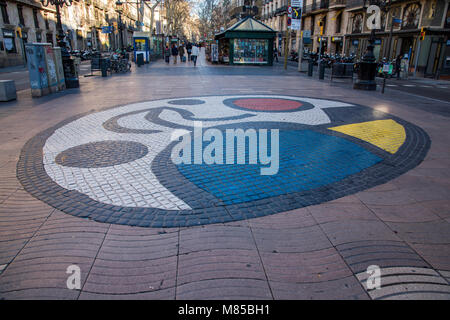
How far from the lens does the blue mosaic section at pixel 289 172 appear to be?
452 centimetres

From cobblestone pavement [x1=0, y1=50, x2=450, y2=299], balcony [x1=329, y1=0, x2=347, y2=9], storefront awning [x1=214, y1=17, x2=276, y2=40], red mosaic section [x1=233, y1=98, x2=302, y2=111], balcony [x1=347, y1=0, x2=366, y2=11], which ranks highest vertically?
balcony [x1=329, y1=0, x2=347, y2=9]

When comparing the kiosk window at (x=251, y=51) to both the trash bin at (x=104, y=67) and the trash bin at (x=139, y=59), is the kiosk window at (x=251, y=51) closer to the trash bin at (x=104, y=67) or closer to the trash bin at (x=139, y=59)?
the trash bin at (x=139, y=59)

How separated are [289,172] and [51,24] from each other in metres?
48.0

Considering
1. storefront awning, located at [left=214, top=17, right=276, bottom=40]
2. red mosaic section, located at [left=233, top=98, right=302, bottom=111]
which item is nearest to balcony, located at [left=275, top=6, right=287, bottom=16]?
storefront awning, located at [left=214, top=17, right=276, bottom=40]

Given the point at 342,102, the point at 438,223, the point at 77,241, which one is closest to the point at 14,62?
the point at 342,102

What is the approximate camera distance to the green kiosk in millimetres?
29125

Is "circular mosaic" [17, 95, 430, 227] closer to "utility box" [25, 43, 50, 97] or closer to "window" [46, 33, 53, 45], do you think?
"utility box" [25, 43, 50, 97]

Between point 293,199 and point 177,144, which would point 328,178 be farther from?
point 177,144

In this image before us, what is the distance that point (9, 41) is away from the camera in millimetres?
31438

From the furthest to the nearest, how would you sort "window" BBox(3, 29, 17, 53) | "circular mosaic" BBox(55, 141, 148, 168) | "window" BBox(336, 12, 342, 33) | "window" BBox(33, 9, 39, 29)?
"window" BBox(336, 12, 342, 33) → "window" BBox(33, 9, 39, 29) → "window" BBox(3, 29, 17, 53) → "circular mosaic" BBox(55, 141, 148, 168)

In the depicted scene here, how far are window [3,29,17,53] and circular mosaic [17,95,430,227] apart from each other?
29.7 m

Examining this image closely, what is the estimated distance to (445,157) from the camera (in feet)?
19.6

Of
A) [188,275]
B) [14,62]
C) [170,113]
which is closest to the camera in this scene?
[188,275]
